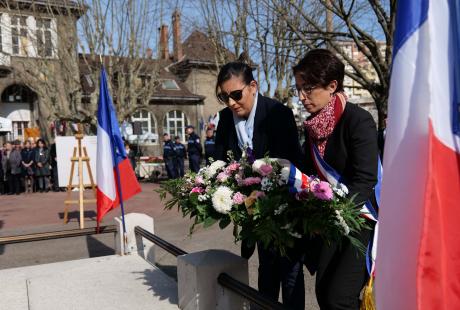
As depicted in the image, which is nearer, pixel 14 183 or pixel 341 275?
pixel 341 275

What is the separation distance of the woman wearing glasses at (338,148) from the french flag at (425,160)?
103cm

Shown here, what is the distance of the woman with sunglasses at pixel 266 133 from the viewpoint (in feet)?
9.43

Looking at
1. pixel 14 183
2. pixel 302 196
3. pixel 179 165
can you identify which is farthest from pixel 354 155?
pixel 14 183

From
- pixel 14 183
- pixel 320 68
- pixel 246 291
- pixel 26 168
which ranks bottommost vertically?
pixel 14 183

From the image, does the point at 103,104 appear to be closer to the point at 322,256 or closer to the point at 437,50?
the point at 322,256

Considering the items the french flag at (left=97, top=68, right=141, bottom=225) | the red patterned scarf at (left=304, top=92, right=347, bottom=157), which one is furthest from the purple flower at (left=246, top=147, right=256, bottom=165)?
the french flag at (left=97, top=68, right=141, bottom=225)

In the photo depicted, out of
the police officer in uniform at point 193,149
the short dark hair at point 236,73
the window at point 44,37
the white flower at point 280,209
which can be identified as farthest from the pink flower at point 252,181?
the window at point 44,37

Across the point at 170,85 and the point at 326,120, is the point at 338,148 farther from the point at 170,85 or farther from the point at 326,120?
the point at 170,85

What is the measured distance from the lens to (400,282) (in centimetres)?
129

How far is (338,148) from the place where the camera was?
243 cm

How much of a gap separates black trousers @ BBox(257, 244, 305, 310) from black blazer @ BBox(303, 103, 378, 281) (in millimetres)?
357

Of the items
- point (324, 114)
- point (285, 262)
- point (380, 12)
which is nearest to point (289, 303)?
point (285, 262)

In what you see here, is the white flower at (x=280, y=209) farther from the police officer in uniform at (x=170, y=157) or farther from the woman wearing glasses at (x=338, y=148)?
the police officer in uniform at (x=170, y=157)

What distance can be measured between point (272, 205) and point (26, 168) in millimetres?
16210
